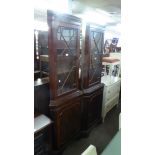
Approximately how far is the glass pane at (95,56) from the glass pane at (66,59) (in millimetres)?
466

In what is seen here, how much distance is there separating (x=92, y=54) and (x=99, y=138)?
144 cm

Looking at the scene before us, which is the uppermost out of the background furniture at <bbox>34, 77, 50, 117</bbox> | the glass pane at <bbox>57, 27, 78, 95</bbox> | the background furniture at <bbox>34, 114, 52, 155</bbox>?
the glass pane at <bbox>57, 27, 78, 95</bbox>

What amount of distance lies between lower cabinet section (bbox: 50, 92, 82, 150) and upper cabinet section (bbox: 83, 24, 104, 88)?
41 cm

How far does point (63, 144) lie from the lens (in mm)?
2375

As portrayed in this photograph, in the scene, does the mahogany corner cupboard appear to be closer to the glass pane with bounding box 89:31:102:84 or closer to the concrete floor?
the concrete floor

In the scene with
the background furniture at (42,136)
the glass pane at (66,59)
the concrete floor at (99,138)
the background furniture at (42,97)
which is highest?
the glass pane at (66,59)

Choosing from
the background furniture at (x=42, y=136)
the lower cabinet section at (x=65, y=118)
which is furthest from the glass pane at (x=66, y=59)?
the background furniture at (x=42, y=136)

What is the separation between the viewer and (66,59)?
2.34m

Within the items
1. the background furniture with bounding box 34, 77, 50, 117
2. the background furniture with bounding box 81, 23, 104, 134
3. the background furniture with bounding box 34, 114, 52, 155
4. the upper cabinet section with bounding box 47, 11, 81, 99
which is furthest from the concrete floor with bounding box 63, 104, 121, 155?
the upper cabinet section with bounding box 47, 11, 81, 99

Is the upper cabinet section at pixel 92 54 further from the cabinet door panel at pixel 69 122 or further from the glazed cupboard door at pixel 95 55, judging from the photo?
the cabinet door panel at pixel 69 122

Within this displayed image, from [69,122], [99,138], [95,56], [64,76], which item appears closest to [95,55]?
[95,56]

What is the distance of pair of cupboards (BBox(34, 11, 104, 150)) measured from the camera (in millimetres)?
2092

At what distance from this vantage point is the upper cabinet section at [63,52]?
6.60 feet
